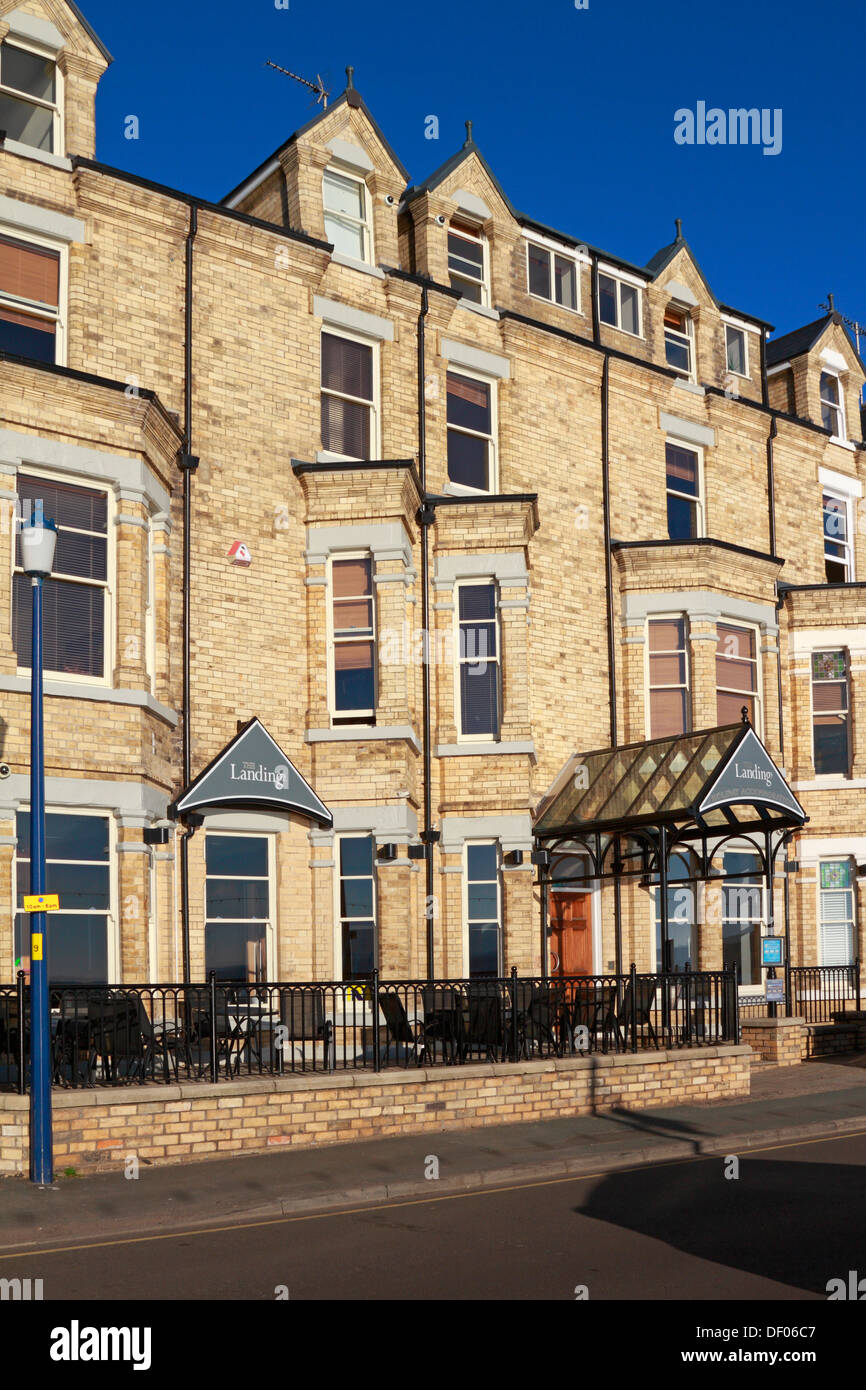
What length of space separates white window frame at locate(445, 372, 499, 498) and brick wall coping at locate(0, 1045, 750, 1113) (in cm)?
943

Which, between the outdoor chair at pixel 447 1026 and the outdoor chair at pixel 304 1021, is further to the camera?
the outdoor chair at pixel 447 1026

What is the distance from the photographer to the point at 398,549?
67.2ft

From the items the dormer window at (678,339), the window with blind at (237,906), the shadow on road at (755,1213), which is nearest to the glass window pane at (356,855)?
the window with blind at (237,906)

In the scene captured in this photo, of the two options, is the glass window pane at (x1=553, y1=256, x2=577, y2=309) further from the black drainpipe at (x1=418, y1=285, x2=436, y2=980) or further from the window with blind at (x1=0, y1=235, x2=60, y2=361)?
the window with blind at (x1=0, y1=235, x2=60, y2=361)

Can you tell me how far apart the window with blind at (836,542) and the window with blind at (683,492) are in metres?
3.93

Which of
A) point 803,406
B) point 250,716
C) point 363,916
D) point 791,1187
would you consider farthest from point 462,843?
point 803,406

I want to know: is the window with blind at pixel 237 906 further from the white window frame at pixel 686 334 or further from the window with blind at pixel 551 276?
the white window frame at pixel 686 334

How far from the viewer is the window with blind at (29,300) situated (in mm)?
18281

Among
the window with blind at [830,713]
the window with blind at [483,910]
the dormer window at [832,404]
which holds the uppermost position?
the dormer window at [832,404]

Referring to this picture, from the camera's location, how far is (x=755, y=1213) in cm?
1101

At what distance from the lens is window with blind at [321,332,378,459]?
21703 millimetres

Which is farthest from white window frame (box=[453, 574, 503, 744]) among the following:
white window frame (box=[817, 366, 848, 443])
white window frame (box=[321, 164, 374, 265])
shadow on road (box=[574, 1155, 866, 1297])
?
white window frame (box=[817, 366, 848, 443])
